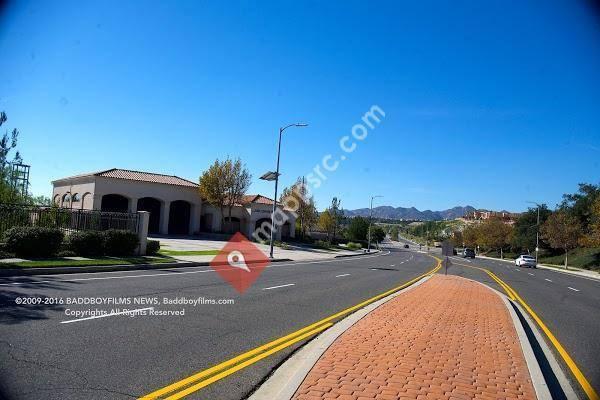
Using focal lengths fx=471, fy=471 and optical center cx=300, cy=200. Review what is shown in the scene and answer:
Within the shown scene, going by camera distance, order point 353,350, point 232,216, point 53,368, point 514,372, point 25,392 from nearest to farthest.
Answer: point 25,392, point 53,368, point 514,372, point 353,350, point 232,216

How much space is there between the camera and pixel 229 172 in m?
51.6

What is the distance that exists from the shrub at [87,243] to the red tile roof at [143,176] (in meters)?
25.7

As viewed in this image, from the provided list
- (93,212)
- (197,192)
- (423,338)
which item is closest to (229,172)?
(197,192)

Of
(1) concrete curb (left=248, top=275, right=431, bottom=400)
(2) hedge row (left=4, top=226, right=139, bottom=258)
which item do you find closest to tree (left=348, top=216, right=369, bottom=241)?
(2) hedge row (left=4, top=226, right=139, bottom=258)

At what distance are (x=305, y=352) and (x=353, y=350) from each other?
71 cm

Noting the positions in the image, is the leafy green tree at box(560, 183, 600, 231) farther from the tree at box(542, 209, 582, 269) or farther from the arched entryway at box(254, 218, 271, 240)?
the arched entryway at box(254, 218, 271, 240)

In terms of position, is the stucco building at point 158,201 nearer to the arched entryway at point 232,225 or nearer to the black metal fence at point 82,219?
the arched entryway at point 232,225

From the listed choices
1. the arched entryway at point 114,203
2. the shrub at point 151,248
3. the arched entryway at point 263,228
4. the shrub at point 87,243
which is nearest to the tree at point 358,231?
the arched entryway at point 263,228

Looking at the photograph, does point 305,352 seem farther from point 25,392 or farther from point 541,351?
point 541,351

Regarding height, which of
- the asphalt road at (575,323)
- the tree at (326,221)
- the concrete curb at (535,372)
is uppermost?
the tree at (326,221)

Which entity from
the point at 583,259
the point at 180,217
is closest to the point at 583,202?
the point at 583,259

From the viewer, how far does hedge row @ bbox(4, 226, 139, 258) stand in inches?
679

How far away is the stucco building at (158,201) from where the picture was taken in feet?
147

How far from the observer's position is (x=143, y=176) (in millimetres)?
49156
